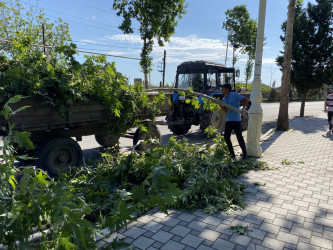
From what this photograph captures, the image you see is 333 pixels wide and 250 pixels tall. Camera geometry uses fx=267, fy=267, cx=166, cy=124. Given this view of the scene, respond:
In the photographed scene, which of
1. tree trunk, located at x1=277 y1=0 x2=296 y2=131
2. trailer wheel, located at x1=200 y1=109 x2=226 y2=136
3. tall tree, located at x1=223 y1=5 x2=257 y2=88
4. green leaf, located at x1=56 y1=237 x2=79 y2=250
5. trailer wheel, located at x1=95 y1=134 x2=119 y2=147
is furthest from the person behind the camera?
tall tree, located at x1=223 y1=5 x2=257 y2=88

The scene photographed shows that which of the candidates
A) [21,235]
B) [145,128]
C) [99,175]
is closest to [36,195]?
[21,235]

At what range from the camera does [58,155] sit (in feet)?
17.1

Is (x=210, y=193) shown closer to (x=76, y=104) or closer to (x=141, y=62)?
(x=76, y=104)

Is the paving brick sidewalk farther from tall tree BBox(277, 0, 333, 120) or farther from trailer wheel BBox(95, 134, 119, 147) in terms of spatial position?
tall tree BBox(277, 0, 333, 120)

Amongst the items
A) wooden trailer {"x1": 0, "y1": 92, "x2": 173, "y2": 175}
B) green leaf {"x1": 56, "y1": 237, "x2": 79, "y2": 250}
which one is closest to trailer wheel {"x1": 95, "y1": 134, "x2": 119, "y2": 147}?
wooden trailer {"x1": 0, "y1": 92, "x2": 173, "y2": 175}

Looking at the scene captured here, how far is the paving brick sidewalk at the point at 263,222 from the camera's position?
2.80 m

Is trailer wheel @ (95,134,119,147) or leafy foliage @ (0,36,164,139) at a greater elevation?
leafy foliage @ (0,36,164,139)

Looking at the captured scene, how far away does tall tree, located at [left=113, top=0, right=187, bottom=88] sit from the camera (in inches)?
554

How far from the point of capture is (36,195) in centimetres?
196

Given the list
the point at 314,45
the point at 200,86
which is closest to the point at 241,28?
the point at 314,45

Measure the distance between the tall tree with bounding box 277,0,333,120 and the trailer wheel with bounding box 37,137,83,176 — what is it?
1264cm

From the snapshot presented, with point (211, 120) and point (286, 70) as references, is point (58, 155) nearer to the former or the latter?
point (211, 120)

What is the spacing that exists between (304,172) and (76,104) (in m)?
4.67

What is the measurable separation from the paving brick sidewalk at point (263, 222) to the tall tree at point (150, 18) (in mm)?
11605
